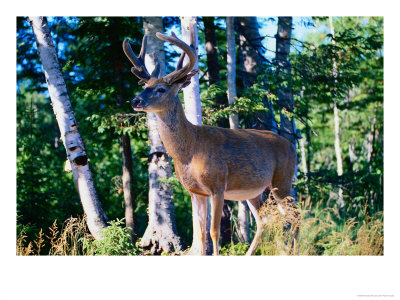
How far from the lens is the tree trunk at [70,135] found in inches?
201

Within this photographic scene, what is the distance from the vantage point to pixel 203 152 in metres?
4.27

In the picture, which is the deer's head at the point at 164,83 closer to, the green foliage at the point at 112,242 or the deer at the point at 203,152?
the deer at the point at 203,152

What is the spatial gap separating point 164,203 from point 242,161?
1.48 metres

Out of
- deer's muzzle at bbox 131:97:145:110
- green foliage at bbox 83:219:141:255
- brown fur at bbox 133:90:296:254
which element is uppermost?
deer's muzzle at bbox 131:97:145:110

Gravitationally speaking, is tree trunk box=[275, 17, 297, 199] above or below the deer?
above

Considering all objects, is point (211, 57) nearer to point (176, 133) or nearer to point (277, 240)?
point (176, 133)

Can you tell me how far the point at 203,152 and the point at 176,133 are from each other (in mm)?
301

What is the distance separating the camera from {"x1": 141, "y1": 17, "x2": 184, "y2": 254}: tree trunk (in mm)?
5523

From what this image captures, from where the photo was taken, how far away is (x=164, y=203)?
562 cm

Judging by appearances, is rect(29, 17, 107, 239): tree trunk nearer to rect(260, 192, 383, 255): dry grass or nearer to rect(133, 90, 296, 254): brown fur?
rect(133, 90, 296, 254): brown fur

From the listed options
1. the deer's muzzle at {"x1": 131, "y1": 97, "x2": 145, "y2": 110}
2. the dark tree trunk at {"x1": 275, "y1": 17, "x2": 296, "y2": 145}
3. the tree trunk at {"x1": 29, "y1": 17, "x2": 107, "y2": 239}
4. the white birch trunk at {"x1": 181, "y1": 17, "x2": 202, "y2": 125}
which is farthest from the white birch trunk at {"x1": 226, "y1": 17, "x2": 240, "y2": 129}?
the deer's muzzle at {"x1": 131, "y1": 97, "x2": 145, "y2": 110}

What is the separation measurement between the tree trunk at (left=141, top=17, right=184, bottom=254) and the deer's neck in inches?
51.8
